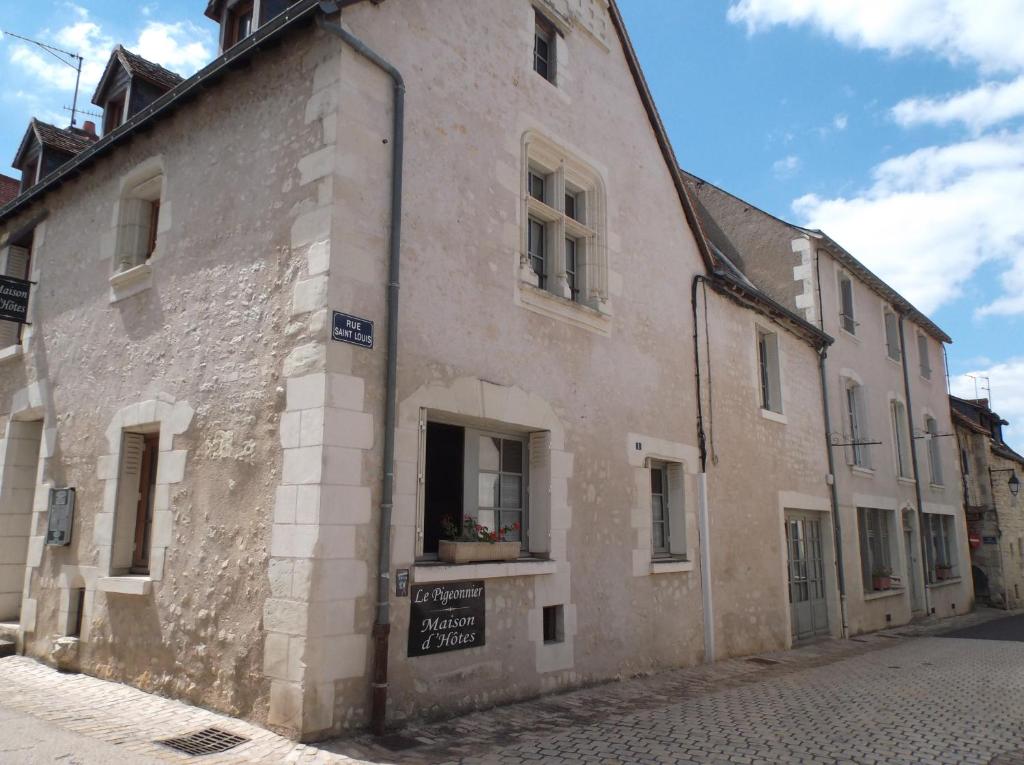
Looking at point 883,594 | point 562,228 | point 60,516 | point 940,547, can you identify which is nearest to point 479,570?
point 562,228

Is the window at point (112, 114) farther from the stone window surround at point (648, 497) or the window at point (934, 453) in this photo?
the window at point (934, 453)

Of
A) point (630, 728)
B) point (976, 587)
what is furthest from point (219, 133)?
point (976, 587)

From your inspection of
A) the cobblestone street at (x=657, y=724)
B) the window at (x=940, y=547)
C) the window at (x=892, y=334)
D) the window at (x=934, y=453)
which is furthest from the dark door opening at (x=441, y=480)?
the window at (x=934, y=453)

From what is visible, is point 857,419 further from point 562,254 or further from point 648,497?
point 562,254

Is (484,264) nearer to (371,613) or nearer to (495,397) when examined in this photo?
→ (495,397)

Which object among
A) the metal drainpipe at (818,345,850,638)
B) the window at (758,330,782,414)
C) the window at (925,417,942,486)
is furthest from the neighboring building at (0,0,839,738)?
the window at (925,417,942,486)

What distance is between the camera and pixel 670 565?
27.2ft

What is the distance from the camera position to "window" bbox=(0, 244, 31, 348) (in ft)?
31.5

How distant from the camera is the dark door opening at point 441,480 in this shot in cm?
614

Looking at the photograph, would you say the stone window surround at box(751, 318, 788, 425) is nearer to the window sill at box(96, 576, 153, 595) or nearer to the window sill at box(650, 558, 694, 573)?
the window sill at box(650, 558, 694, 573)

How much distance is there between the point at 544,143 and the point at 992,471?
20166mm

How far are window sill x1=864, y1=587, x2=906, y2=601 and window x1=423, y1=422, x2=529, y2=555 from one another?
8.93 m

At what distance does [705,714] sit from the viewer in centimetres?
611

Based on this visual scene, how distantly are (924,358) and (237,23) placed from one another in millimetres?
17630
